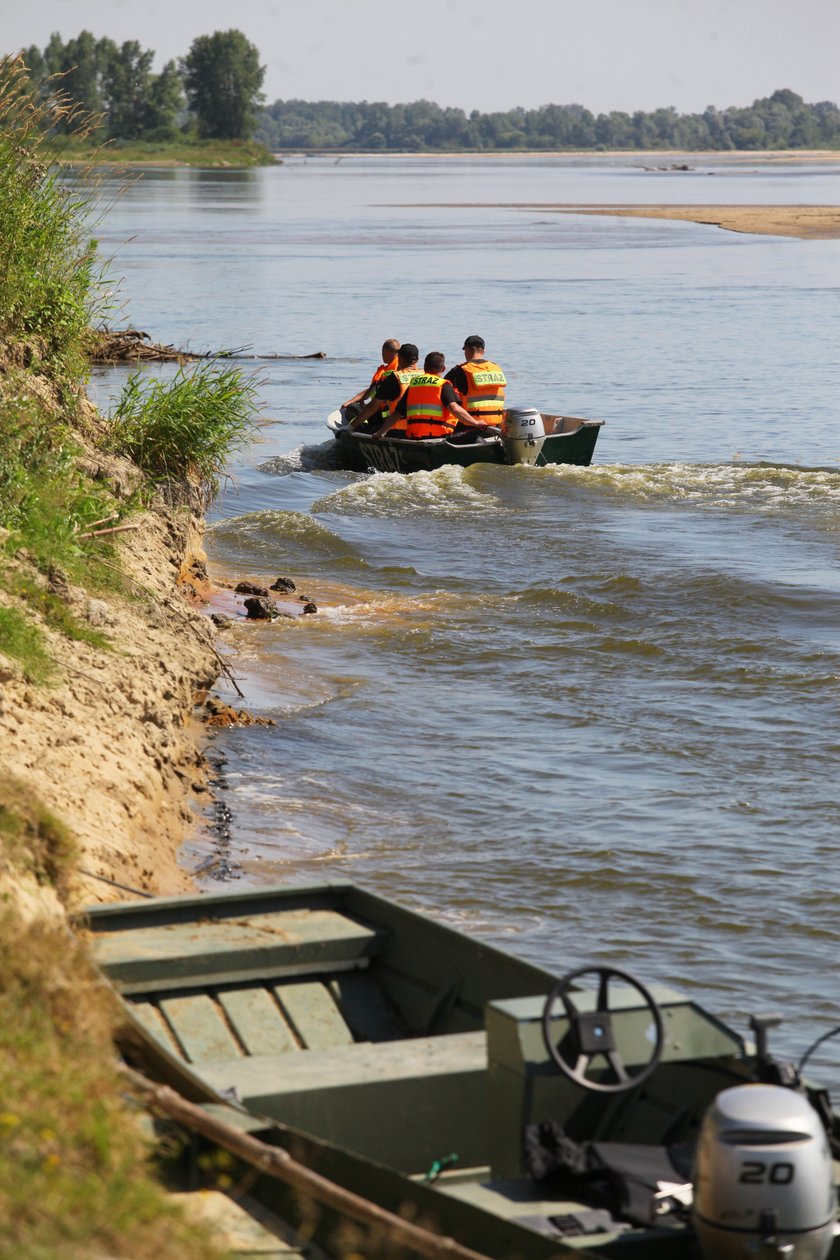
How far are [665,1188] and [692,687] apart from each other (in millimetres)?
7995

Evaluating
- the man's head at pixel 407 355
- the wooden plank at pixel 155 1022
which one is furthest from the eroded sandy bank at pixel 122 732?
the man's head at pixel 407 355

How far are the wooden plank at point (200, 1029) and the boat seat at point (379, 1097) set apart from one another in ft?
1.53

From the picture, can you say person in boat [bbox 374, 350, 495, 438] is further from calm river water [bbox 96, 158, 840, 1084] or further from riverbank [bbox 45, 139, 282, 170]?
riverbank [bbox 45, 139, 282, 170]

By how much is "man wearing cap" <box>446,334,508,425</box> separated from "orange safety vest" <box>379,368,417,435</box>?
601 mm

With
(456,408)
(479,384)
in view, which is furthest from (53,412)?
(479,384)

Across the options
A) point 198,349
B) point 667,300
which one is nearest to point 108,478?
point 198,349

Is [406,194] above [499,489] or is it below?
above

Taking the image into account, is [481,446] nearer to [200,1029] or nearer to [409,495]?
[409,495]

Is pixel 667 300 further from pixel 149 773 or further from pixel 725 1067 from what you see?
pixel 725 1067

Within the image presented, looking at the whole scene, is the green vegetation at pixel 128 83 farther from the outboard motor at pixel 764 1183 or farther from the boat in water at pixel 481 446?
the outboard motor at pixel 764 1183

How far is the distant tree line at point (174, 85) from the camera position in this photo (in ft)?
475

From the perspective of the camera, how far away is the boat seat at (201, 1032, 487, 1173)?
16.7ft

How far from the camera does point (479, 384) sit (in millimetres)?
20422

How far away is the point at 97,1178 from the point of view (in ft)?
12.4
